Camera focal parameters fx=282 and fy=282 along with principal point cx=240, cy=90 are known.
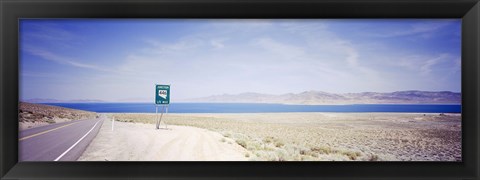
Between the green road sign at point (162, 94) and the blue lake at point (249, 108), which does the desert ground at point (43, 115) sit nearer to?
the blue lake at point (249, 108)

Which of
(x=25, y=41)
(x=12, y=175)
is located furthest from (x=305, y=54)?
(x=12, y=175)

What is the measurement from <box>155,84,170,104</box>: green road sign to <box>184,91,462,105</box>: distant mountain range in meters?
0.16

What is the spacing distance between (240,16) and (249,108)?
804 millimetres

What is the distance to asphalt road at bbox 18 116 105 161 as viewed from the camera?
199 centimetres

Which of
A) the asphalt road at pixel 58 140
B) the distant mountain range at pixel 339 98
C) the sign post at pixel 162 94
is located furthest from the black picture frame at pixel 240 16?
the sign post at pixel 162 94

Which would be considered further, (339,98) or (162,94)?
(339,98)

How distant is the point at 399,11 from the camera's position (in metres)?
1.86

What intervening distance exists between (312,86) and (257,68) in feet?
1.53

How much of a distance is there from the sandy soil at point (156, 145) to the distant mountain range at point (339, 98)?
327 mm

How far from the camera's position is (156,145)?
7.11ft

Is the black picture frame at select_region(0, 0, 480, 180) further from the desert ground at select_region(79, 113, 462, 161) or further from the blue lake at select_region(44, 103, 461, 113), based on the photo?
the blue lake at select_region(44, 103, 461, 113)

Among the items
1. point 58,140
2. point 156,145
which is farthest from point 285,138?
point 58,140

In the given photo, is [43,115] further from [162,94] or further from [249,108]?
[249,108]

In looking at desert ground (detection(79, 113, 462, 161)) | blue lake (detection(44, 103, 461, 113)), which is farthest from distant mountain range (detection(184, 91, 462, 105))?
desert ground (detection(79, 113, 462, 161))
